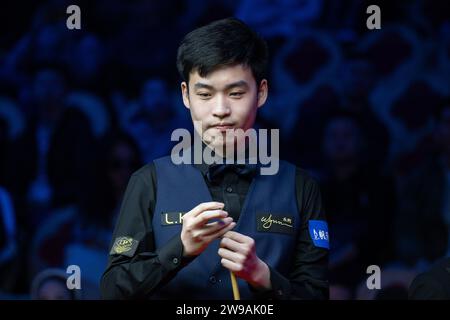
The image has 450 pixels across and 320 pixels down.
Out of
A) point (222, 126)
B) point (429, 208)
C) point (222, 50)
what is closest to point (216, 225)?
point (222, 126)

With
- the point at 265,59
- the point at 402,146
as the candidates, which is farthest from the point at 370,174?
the point at 265,59

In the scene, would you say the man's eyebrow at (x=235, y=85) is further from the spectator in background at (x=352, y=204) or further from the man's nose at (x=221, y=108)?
the spectator in background at (x=352, y=204)

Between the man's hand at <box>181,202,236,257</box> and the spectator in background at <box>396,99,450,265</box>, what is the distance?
2.60 m

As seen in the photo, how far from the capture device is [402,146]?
4684mm

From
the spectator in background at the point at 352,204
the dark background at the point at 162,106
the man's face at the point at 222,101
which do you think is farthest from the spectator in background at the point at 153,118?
the man's face at the point at 222,101

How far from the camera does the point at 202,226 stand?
1943 millimetres

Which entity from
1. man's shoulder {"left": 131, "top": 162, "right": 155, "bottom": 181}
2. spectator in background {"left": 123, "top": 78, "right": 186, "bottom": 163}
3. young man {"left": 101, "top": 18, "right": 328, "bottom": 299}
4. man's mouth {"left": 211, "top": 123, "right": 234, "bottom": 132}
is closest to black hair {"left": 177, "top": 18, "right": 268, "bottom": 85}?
young man {"left": 101, "top": 18, "right": 328, "bottom": 299}

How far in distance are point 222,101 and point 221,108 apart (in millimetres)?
21

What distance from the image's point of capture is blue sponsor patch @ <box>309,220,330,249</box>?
2184 millimetres

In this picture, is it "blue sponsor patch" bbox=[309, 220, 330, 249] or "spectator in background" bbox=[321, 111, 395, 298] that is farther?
"spectator in background" bbox=[321, 111, 395, 298]

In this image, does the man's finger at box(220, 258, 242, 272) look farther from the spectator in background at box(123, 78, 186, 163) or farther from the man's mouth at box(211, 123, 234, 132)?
the spectator in background at box(123, 78, 186, 163)

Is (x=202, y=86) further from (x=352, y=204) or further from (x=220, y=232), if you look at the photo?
(x=352, y=204)

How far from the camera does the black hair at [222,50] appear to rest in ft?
7.16

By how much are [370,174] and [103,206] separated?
144 centimetres
